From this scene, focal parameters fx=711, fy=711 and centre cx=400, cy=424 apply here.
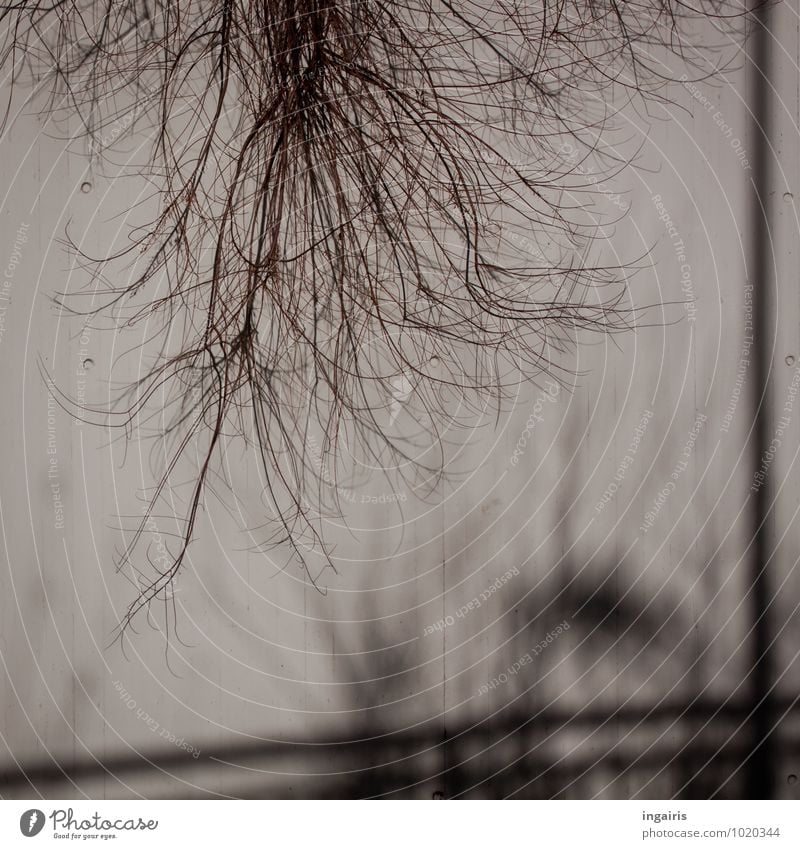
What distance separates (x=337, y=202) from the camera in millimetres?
797

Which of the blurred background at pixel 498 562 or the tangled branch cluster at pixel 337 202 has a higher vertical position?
the tangled branch cluster at pixel 337 202

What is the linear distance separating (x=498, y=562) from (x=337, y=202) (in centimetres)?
45

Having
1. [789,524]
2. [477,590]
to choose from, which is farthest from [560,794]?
[789,524]

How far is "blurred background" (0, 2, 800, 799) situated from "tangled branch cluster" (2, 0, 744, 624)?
0.03 meters

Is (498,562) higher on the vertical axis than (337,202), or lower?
lower

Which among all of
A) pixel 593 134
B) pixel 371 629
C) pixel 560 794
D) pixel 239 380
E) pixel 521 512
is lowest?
pixel 560 794

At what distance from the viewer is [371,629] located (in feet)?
2.70

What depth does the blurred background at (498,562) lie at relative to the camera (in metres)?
0.82

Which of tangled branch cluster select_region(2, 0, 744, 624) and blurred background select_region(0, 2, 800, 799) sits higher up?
tangled branch cluster select_region(2, 0, 744, 624)

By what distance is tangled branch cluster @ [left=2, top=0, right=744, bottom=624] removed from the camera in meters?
0.79

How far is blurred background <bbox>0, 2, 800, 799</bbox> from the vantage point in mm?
817

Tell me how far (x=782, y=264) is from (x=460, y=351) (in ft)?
1.31

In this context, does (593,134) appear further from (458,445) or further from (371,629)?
(371,629)

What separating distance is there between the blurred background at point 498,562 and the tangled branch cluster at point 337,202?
1.3 inches
